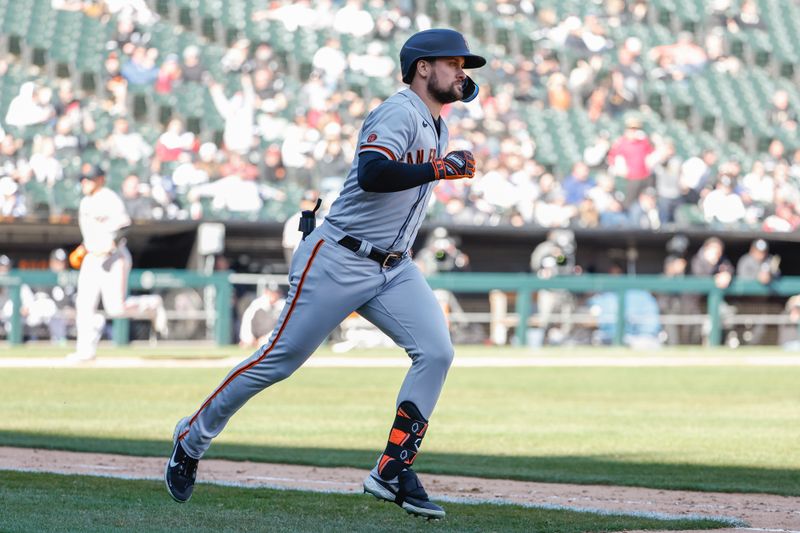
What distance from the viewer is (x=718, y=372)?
48.6 ft

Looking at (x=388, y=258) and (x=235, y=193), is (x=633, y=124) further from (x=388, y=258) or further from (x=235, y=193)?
(x=388, y=258)

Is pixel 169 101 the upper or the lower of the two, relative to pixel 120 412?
upper

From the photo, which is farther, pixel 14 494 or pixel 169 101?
A: pixel 169 101

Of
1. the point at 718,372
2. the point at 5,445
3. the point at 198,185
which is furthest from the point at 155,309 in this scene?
the point at 5,445

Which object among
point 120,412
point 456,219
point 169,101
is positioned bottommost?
point 120,412

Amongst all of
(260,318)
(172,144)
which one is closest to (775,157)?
(172,144)

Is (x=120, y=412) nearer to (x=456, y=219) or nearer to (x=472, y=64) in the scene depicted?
(x=472, y=64)

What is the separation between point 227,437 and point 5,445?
1596 mm

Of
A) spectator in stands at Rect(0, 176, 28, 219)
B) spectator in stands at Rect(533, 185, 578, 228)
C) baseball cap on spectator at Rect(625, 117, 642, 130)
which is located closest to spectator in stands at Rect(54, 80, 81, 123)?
spectator in stands at Rect(0, 176, 28, 219)

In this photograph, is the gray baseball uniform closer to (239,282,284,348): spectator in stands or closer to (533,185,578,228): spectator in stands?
(239,282,284,348): spectator in stands

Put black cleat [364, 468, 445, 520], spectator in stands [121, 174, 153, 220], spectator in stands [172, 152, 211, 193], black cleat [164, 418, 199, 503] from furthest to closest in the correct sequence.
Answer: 1. spectator in stands [172, 152, 211, 193]
2. spectator in stands [121, 174, 153, 220]
3. black cleat [164, 418, 199, 503]
4. black cleat [364, 468, 445, 520]

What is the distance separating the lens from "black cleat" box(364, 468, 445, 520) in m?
4.73

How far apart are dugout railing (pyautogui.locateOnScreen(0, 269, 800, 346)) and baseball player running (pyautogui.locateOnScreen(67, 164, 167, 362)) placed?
3411 millimetres

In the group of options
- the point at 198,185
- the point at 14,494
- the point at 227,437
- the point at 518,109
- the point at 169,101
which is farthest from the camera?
the point at 518,109
